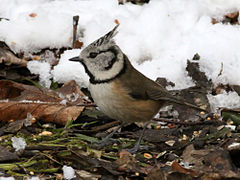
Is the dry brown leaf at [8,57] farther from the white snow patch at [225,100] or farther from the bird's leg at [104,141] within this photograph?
the white snow patch at [225,100]

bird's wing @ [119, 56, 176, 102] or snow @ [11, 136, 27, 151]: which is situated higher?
bird's wing @ [119, 56, 176, 102]

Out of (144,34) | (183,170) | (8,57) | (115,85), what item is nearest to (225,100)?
(144,34)

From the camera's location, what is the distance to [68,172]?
12.1 ft

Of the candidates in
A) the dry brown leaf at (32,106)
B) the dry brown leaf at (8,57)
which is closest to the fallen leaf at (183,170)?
the dry brown leaf at (32,106)

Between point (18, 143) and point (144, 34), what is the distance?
2.78 meters

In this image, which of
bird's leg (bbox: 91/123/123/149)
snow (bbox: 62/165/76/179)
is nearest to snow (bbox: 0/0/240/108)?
bird's leg (bbox: 91/123/123/149)

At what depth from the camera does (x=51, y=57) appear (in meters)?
6.06

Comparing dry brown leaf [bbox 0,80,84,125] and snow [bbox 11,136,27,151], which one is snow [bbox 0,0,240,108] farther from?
snow [bbox 11,136,27,151]

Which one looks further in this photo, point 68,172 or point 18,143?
point 18,143

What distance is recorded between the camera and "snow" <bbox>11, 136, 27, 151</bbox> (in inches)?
161

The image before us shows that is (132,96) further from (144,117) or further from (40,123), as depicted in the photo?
(40,123)

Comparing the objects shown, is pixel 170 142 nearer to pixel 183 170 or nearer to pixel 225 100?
pixel 183 170

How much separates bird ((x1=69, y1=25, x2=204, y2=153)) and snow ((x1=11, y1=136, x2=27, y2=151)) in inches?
28.9

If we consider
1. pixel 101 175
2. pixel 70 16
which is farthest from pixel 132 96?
pixel 70 16
